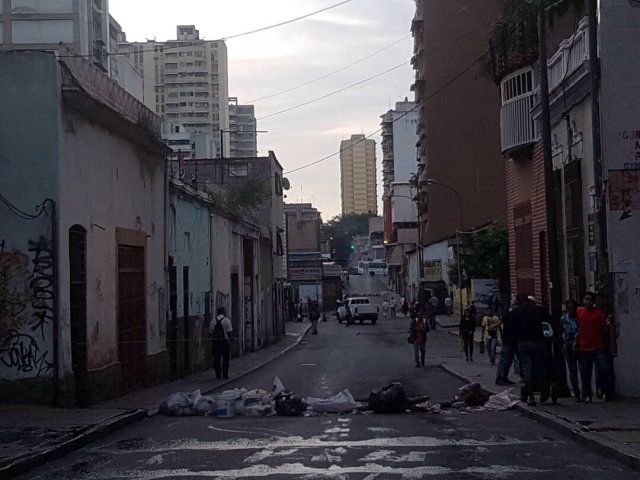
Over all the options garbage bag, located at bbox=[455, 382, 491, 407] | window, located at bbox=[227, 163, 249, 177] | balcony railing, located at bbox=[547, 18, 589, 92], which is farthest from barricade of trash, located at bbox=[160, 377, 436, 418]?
window, located at bbox=[227, 163, 249, 177]

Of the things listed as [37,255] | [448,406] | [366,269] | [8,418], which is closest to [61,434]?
[8,418]

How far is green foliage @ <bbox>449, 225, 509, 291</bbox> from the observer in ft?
162

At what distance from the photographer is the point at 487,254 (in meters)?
50.5

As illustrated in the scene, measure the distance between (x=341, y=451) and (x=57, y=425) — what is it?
4525 mm

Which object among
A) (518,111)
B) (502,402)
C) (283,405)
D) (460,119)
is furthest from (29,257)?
(460,119)

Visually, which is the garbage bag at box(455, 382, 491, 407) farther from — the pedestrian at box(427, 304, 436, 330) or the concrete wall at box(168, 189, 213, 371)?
the pedestrian at box(427, 304, 436, 330)

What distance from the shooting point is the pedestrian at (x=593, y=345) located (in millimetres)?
15227

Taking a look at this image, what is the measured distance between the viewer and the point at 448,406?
1616 centimetres

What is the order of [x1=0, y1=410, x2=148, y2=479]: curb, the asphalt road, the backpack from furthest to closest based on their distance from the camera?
the backpack → [x1=0, y1=410, x2=148, y2=479]: curb → the asphalt road

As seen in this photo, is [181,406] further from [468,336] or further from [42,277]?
[468,336]

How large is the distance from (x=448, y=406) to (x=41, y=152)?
8024 mm

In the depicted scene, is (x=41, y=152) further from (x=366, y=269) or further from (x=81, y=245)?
(x=366, y=269)

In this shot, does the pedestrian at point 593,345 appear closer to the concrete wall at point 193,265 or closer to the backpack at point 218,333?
the backpack at point 218,333

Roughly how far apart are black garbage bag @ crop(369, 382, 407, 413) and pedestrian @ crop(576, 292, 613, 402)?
2.94 metres
